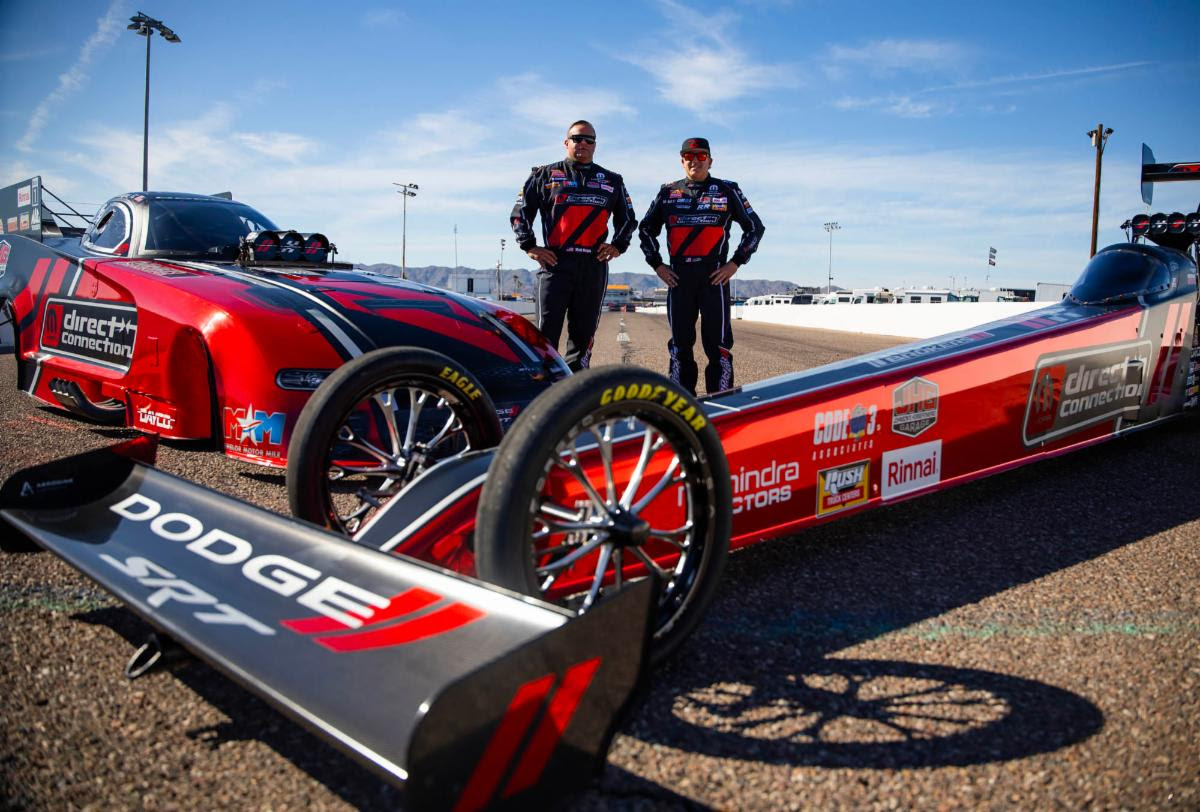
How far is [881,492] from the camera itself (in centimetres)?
296

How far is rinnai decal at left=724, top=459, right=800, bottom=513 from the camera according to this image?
250cm

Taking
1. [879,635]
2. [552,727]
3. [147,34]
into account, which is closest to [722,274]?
[879,635]

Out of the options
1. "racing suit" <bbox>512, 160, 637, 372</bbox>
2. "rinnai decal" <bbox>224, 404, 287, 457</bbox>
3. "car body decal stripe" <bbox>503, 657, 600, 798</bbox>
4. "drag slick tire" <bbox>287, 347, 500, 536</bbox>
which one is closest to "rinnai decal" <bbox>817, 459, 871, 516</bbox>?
"drag slick tire" <bbox>287, 347, 500, 536</bbox>

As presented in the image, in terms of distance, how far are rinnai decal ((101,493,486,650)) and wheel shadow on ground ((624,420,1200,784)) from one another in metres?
0.55

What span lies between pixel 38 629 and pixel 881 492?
106 inches

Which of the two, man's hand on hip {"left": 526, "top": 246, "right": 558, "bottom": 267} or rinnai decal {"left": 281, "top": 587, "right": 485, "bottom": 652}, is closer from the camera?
rinnai decal {"left": 281, "top": 587, "right": 485, "bottom": 652}

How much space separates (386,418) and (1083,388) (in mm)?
3373

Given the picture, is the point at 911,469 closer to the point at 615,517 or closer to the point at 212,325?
the point at 615,517

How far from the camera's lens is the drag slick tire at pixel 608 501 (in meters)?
1.64

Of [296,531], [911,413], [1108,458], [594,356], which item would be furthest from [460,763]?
[594,356]

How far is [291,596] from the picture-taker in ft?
5.47

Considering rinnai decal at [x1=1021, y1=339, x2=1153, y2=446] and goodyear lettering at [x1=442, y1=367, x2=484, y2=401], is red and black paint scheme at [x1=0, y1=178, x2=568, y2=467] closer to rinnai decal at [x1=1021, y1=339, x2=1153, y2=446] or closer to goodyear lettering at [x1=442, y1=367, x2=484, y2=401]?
goodyear lettering at [x1=442, y1=367, x2=484, y2=401]

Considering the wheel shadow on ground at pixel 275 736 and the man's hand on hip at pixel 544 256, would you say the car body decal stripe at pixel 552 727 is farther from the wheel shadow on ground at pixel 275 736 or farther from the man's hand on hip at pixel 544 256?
the man's hand on hip at pixel 544 256

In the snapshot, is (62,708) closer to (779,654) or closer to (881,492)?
(779,654)
